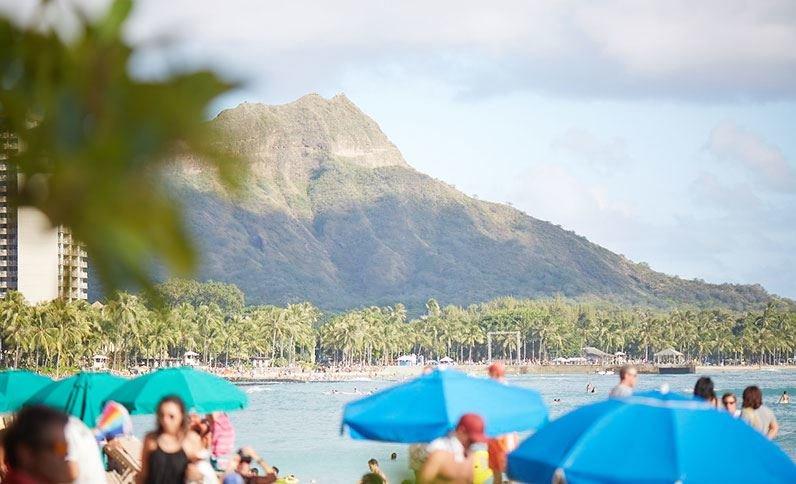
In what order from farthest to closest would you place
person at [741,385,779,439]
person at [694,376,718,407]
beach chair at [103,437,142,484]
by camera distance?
beach chair at [103,437,142,484] → person at [741,385,779,439] → person at [694,376,718,407]

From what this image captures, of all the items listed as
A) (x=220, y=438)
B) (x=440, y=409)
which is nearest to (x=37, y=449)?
(x=440, y=409)

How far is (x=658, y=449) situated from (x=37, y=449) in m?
4.08

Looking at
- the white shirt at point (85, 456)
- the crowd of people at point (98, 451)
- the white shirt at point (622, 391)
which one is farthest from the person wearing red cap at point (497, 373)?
the white shirt at point (85, 456)

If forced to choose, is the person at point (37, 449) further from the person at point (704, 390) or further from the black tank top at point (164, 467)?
the person at point (704, 390)

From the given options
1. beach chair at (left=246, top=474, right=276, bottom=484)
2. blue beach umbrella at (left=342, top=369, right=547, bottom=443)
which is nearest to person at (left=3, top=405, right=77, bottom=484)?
blue beach umbrella at (left=342, top=369, right=547, bottom=443)

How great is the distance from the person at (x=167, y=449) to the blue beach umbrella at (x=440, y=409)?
3.34 meters

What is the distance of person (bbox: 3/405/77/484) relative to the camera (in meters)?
3.29

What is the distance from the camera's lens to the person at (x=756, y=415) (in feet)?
33.4

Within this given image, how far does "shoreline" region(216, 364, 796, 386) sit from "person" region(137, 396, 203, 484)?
390 ft

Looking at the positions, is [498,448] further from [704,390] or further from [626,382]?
[704,390]

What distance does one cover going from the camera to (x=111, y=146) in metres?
1.45

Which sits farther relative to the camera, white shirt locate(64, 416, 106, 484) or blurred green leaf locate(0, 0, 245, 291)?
white shirt locate(64, 416, 106, 484)

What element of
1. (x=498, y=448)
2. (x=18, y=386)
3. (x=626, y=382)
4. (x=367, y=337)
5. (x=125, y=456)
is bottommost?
(x=125, y=456)

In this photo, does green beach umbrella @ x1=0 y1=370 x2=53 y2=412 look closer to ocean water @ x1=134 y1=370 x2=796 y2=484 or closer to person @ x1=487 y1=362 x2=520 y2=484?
ocean water @ x1=134 y1=370 x2=796 y2=484
